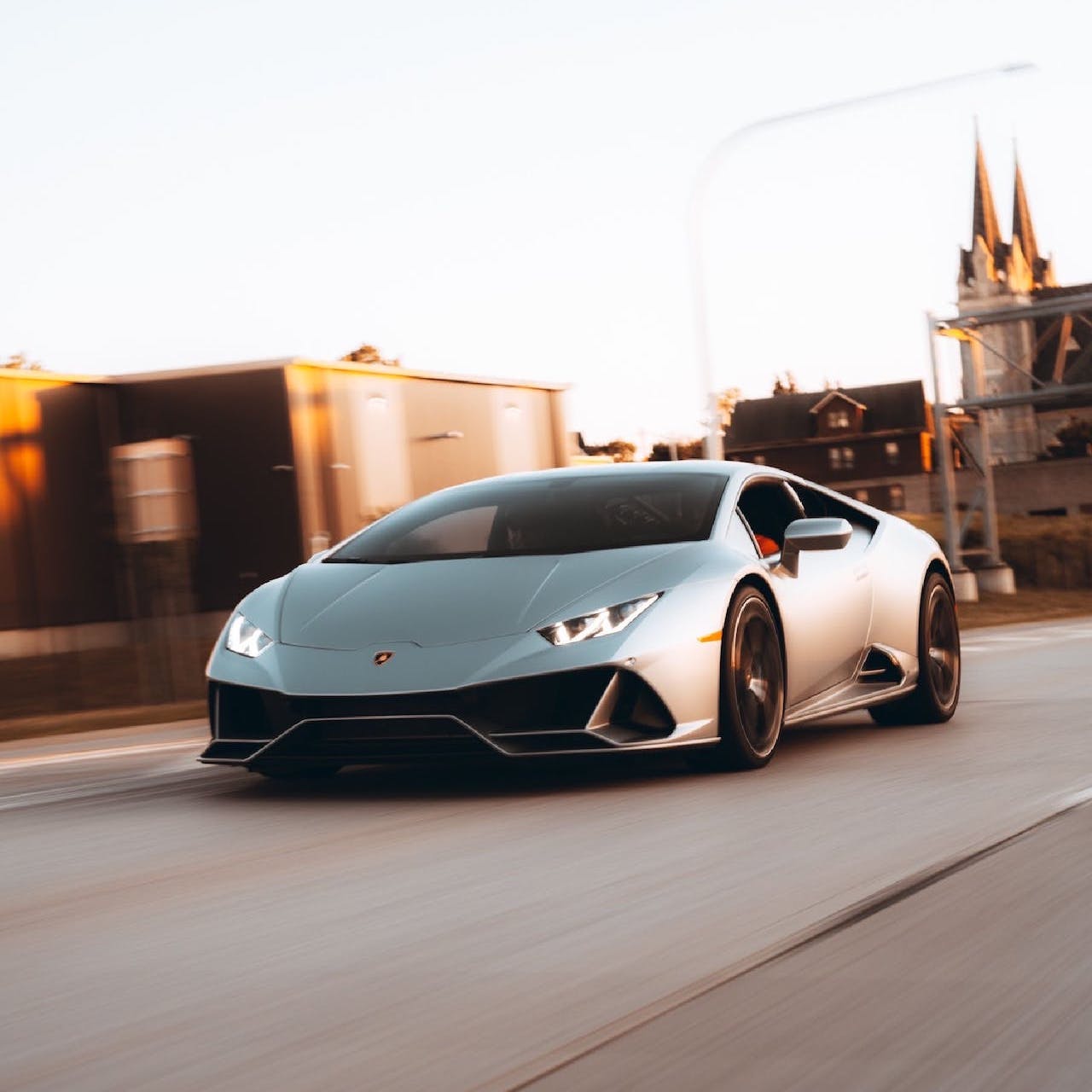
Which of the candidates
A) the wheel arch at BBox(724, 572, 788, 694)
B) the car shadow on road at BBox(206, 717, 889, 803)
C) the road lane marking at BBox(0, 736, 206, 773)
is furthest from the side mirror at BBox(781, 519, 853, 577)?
the road lane marking at BBox(0, 736, 206, 773)

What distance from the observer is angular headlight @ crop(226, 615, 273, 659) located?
7.09m

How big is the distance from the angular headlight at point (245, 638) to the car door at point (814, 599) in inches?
78.4

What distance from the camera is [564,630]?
267 inches

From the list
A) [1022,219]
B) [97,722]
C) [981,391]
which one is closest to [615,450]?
[1022,219]

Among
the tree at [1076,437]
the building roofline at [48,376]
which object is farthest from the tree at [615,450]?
the building roofline at [48,376]

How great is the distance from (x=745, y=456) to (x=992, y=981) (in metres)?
134

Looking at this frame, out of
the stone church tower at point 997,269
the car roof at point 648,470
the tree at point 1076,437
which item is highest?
the stone church tower at point 997,269

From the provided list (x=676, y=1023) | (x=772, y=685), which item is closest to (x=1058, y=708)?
(x=772, y=685)

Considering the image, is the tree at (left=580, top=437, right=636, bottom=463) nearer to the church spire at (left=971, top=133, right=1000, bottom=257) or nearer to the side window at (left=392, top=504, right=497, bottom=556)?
the church spire at (left=971, top=133, right=1000, bottom=257)

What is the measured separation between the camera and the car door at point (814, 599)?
7.90 m

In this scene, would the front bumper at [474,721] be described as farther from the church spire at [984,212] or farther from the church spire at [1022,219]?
the church spire at [1022,219]

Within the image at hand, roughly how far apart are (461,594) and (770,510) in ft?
6.79

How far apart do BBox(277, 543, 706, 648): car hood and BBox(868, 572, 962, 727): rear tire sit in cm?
211

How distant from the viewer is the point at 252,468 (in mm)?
32938
